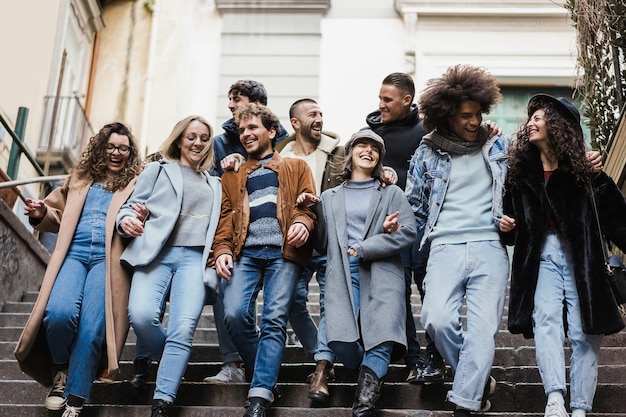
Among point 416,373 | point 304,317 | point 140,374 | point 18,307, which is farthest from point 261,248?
point 18,307

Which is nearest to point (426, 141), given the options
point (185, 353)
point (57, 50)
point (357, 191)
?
point (357, 191)

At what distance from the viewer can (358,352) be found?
489 centimetres

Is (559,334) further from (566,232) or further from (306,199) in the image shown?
(306,199)

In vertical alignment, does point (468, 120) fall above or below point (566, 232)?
above

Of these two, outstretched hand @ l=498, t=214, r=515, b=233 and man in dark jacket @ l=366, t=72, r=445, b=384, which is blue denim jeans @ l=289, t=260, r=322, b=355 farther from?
outstretched hand @ l=498, t=214, r=515, b=233

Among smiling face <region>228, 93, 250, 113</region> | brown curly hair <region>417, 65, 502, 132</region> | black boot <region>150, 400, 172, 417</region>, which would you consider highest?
smiling face <region>228, 93, 250, 113</region>

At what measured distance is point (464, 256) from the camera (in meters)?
4.83

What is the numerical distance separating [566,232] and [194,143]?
2.32 metres

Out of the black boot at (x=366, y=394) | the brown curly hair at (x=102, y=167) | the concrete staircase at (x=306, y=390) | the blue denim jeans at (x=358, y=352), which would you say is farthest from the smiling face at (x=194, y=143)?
the black boot at (x=366, y=394)

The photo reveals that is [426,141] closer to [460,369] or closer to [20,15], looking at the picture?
[460,369]

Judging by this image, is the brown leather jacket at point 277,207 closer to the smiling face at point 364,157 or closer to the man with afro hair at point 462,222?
the smiling face at point 364,157

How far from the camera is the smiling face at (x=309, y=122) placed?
20.6 ft

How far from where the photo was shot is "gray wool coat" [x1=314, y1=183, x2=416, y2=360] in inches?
190

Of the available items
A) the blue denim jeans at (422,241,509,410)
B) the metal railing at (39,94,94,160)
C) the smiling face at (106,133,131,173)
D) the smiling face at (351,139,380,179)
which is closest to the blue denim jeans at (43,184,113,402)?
the smiling face at (106,133,131,173)
